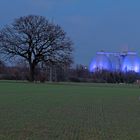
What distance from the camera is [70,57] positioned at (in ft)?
230

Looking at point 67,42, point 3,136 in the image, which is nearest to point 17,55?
point 67,42

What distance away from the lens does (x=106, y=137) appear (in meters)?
10.0

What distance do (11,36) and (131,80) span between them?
6030cm

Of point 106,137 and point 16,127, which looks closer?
point 106,137

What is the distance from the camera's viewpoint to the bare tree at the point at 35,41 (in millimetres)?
70500

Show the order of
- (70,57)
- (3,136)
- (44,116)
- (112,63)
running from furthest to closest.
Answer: (112,63), (70,57), (44,116), (3,136)

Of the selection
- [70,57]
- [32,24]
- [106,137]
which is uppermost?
[32,24]

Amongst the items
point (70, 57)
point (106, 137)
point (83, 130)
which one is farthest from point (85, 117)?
point (70, 57)

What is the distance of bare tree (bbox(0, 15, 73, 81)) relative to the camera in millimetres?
70500

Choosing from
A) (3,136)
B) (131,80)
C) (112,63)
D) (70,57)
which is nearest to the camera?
(3,136)

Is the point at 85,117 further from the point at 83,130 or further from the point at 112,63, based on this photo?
the point at 112,63

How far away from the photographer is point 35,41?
7206 centimetres

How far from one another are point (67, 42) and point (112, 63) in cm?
9906

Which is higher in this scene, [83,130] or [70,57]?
[70,57]
